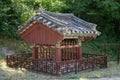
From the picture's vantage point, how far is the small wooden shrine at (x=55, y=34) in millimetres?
14734

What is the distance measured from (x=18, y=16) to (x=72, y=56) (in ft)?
21.1

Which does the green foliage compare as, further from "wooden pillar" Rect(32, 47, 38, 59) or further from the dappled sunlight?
"wooden pillar" Rect(32, 47, 38, 59)

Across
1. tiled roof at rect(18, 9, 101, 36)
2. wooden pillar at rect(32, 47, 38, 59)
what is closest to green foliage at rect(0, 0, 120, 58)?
wooden pillar at rect(32, 47, 38, 59)

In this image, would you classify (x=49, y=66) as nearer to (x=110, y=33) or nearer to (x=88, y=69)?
(x=88, y=69)

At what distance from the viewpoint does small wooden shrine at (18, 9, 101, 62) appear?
14734 mm

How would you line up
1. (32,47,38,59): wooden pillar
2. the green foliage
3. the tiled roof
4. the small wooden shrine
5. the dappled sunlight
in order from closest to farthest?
the tiled roof → the small wooden shrine → the dappled sunlight → (32,47,38,59): wooden pillar → the green foliage

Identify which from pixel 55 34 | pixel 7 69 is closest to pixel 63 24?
pixel 55 34

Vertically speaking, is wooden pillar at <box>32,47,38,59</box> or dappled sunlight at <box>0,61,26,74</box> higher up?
wooden pillar at <box>32,47,38,59</box>

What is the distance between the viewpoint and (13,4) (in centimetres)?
2095

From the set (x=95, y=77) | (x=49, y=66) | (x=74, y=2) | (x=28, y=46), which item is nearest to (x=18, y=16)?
(x=28, y=46)

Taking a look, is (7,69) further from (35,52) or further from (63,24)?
(63,24)

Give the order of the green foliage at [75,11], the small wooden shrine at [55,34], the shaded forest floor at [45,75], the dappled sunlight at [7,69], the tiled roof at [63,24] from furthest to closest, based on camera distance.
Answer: the green foliage at [75,11]
the dappled sunlight at [7,69]
the small wooden shrine at [55,34]
the tiled roof at [63,24]
the shaded forest floor at [45,75]

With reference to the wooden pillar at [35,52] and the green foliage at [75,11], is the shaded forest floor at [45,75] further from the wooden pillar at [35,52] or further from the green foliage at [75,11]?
the green foliage at [75,11]

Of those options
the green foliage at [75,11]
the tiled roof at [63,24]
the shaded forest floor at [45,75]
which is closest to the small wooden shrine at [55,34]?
the tiled roof at [63,24]
